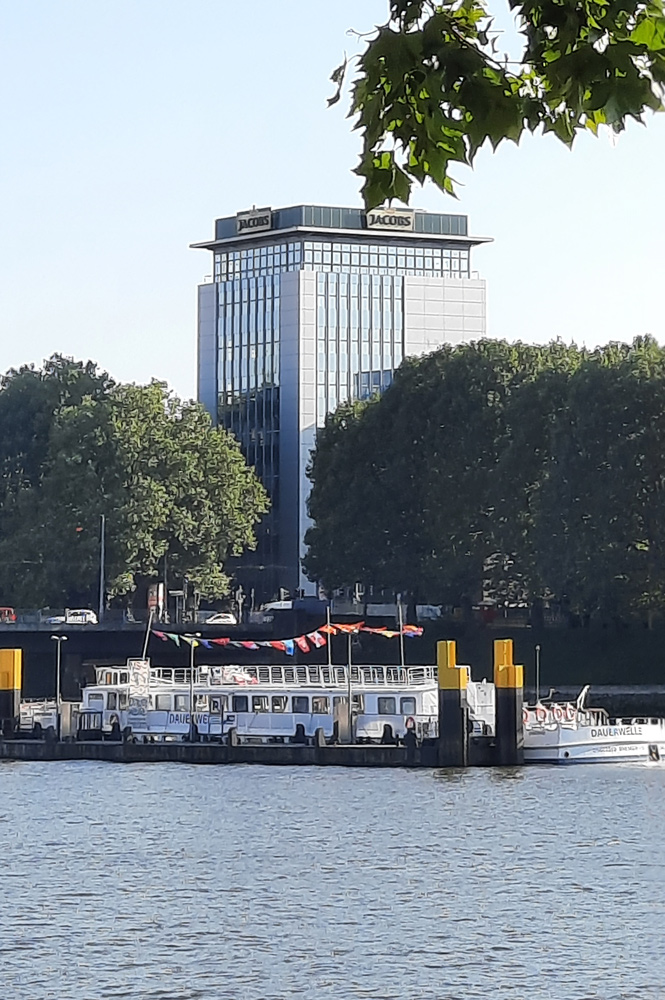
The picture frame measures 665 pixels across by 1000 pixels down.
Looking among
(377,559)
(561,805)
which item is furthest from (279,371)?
(561,805)

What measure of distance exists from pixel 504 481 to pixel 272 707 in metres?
33.2

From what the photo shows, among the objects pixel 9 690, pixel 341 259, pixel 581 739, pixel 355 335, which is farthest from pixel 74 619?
pixel 581 739

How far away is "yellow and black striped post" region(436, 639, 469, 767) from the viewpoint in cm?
7100

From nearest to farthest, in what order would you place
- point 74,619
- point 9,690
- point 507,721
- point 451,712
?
point 451,712, point 507,721, point 9,690, point 74,619

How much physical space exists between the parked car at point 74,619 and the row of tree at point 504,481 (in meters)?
13.9

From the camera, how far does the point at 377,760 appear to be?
74.2 m

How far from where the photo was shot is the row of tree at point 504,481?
335 feet

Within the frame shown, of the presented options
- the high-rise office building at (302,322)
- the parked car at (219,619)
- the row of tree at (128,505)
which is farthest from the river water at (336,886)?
the high-rise office building at (302,322)

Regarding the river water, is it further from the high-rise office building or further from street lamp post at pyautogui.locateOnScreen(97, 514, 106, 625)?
the high-rise office building

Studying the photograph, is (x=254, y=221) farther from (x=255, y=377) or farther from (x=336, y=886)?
(x=336, y=886)

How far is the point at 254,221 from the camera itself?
150000 mm

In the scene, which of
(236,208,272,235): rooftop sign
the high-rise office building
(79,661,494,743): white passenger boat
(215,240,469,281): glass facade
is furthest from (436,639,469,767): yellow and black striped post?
(236,208,272,235): rooftop sign

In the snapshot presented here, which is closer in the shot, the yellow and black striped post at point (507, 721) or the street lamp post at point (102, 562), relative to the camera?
the yellow and black striped post at point (507, 721)

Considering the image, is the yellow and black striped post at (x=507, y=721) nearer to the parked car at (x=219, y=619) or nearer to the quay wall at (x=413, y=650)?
the quay wall at (x=413, y=650)
